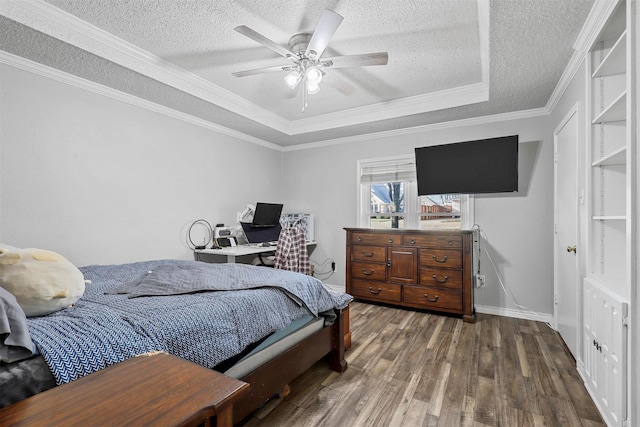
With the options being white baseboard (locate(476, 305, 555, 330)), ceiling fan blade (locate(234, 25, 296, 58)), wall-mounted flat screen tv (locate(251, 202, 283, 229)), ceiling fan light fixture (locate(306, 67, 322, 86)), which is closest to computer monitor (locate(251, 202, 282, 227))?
wall-mounted flat screen tv (locate(251, 202, 283, 229))

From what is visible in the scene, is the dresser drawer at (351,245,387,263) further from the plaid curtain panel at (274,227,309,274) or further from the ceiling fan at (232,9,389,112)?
the ceiling fan at (232,9,389,112)

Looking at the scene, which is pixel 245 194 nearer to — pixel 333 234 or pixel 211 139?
pixel 211 139

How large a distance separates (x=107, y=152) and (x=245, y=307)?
2396 mm

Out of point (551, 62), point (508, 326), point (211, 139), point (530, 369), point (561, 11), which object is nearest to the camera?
point (561, 11)

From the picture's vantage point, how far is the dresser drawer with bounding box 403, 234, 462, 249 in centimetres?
327

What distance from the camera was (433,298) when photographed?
3381 millimetres

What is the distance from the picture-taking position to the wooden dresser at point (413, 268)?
3.24 m

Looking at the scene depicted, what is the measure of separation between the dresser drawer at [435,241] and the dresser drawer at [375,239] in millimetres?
106

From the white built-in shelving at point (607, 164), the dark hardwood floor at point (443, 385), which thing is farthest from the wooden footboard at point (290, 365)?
the white built-in shelving at point (607, 164)

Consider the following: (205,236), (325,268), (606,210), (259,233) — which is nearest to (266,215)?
(259,233)

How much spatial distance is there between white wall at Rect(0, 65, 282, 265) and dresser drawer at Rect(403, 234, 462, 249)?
2.41 meters

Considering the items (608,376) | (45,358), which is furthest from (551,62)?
(45,358)

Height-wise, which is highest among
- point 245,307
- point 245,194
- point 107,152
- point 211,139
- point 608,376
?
point 211,139

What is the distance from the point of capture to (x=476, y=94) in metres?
3.16
